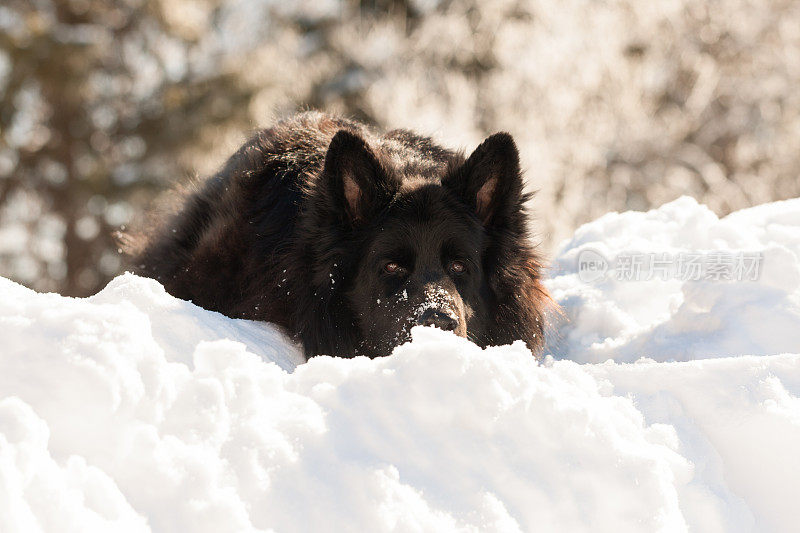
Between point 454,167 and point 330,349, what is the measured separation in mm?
1188

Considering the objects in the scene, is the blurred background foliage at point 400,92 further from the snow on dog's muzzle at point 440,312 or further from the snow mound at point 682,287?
the snow on dog's muzzle at point 440,312

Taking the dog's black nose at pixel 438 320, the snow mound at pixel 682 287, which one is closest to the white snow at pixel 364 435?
the dog's black nose at pixel 438 320

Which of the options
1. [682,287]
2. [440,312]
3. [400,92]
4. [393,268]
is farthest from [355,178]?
[400,92]

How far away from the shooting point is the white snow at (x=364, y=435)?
1.72 m

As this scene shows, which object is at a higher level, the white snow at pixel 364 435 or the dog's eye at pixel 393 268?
the white snow at pixel 364 435

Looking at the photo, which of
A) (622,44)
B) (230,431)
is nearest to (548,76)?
(622,44)

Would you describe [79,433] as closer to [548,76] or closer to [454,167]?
[454,167]

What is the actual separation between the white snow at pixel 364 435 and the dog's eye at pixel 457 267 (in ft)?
3.90
